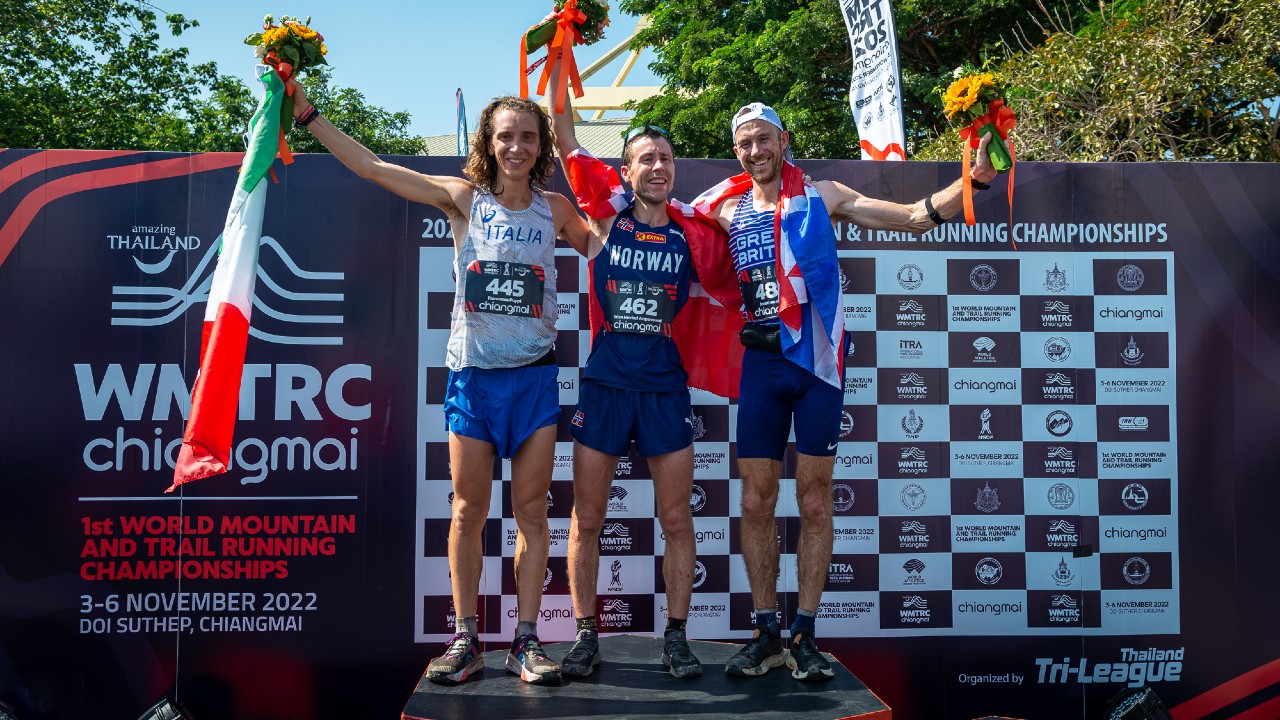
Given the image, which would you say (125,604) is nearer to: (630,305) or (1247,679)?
(630,305)

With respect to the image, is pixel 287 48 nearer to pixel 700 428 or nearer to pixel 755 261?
pixel 755 261

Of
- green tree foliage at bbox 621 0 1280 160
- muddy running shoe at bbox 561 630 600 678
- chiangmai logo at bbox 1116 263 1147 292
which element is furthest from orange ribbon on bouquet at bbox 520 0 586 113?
green tree foliage at bbox 621 0 1280 160

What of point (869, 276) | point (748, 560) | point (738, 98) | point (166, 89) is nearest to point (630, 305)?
point (748, 560)

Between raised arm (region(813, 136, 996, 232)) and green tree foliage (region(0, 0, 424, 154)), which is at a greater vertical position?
green tree foliage (region(0, 0, 424, 154))

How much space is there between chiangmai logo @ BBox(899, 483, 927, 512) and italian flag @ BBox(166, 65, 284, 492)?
2.62 meters

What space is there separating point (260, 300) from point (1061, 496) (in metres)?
3.43

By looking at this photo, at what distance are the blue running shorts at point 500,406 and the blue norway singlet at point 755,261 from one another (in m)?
0.80

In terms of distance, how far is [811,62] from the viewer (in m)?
12.9

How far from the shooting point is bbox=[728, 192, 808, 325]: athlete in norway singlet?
123 inches

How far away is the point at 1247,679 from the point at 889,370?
2.00 meters

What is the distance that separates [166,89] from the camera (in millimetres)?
13781

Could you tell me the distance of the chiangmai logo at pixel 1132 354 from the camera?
3.86m

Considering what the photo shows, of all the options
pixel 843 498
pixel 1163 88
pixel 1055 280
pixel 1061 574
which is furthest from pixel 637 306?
pixel 1163 88

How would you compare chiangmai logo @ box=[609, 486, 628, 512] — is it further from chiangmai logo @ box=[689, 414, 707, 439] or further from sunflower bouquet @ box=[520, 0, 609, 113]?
sunflower bouquet @ box=[520, 0, 609, 113]
